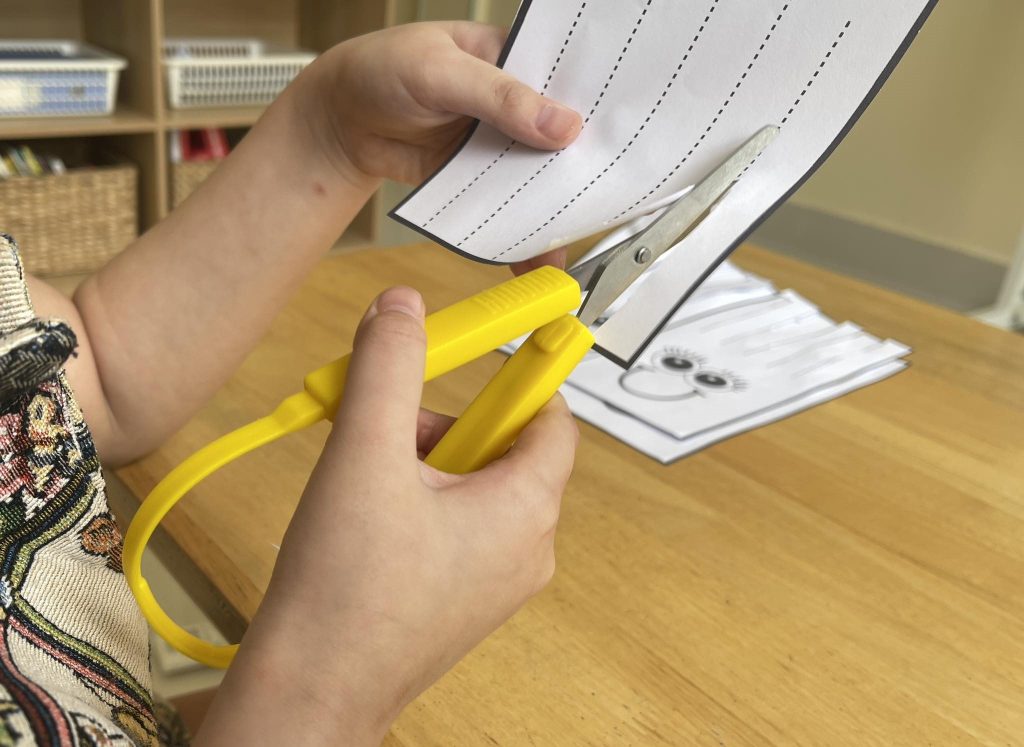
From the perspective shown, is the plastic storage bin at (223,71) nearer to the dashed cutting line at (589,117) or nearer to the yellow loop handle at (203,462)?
the dashed cutting line at (589,117)

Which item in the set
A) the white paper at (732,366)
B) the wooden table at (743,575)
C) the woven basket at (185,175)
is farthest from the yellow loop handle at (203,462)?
the woven basket at (185,175)

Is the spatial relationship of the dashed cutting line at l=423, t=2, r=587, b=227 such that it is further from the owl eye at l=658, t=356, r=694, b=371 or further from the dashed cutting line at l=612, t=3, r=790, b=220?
the owl eye at l=658, t=356, r=694, b=371

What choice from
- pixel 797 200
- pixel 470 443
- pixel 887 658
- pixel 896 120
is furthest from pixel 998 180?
pixel 470 443

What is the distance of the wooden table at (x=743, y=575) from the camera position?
38 cm

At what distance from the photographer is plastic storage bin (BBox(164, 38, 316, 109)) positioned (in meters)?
1.83

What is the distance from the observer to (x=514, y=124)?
41cm

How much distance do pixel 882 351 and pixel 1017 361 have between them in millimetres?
114

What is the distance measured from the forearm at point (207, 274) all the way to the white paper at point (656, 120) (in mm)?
123

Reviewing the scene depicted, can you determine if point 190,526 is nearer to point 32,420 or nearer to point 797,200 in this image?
point 32,420

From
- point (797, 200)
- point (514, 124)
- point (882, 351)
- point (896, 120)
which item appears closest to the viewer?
point (514, 124)

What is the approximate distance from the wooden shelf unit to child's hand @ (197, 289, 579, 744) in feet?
5.23

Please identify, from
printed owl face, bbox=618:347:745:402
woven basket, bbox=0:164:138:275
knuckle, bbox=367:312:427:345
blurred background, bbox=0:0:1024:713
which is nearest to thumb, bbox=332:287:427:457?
knuckle, bbox=367:312:427:345

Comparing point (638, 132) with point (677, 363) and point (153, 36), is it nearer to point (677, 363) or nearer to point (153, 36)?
point (677, 363)

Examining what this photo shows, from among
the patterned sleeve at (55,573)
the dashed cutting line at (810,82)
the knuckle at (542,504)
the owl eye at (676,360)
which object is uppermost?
the dashed cutting line at (810,82)
